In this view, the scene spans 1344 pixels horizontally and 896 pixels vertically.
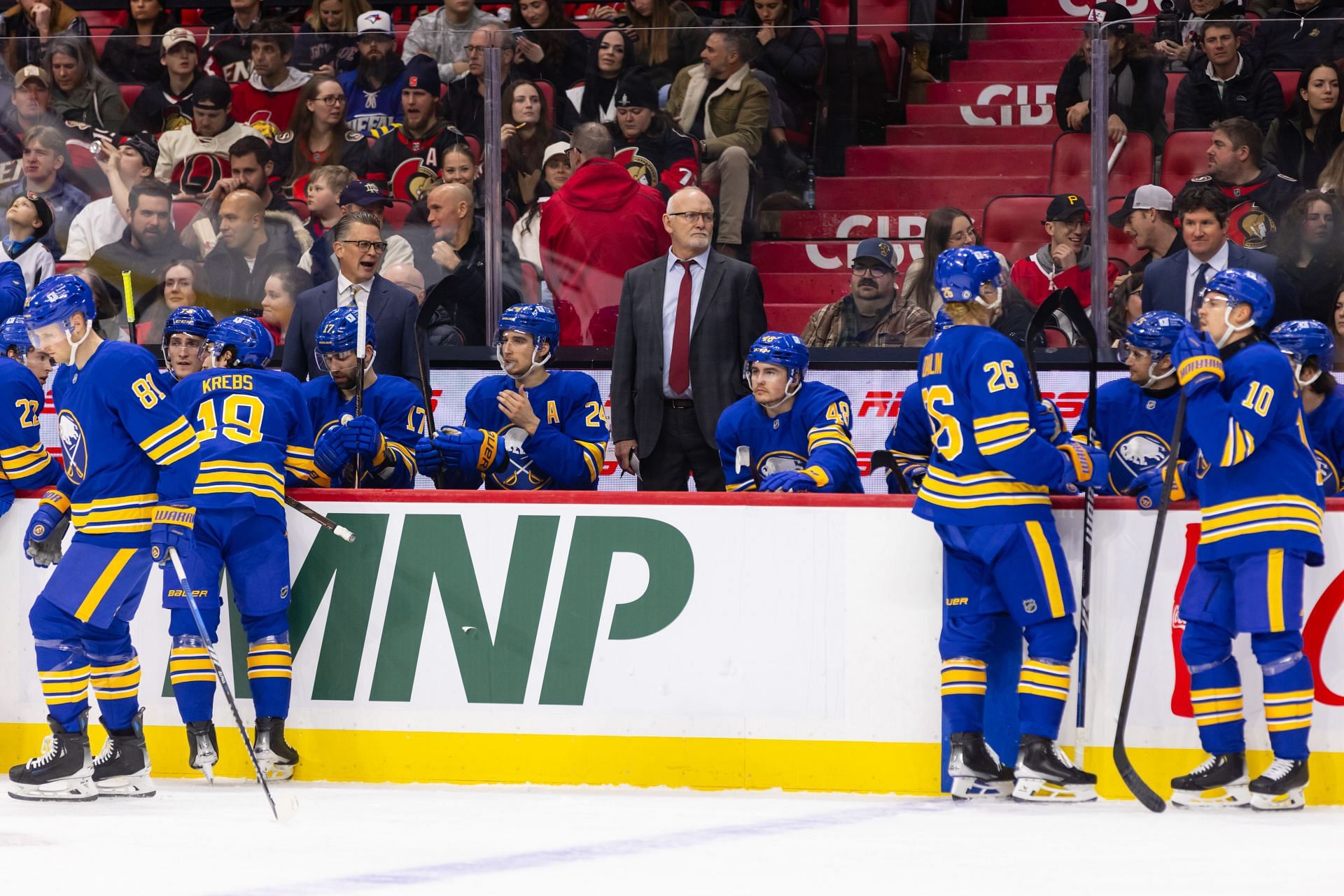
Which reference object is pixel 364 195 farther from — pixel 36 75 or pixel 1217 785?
pixel 1217 785

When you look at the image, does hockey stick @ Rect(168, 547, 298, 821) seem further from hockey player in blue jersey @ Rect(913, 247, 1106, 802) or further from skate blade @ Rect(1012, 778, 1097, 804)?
skate blade @ Rect(1012, 778, 1097, 804)

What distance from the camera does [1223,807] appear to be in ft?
15.5

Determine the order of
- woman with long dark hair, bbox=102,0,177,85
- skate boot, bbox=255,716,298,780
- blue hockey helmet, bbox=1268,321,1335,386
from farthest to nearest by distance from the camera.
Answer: woman with long dark hair, bbox=102,0,177,85, blue hockey helmet, bbox=1268,321,1335,386, skate boot, bbox=255,716,298,780

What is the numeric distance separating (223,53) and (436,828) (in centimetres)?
422

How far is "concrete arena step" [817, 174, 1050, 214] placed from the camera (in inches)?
262

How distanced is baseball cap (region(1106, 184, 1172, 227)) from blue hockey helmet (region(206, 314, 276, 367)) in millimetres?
3252

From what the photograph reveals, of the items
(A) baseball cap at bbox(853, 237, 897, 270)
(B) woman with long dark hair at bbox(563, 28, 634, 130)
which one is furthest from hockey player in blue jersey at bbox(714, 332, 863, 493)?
(B) woman with long dark hair at bbox(563, 28, 634, 130)

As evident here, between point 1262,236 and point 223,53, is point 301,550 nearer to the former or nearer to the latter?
point 223,53

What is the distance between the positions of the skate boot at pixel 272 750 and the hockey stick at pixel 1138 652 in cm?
246

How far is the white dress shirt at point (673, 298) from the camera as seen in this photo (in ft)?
20.9

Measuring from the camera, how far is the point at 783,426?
5730mm

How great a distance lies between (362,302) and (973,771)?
2.97 metres

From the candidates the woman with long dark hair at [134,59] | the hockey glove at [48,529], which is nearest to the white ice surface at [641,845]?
the hockey glove at [48,529]

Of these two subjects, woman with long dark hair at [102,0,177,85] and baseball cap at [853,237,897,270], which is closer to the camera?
baseball cap at [853,237,897,270]
